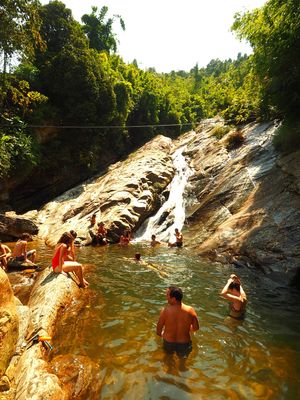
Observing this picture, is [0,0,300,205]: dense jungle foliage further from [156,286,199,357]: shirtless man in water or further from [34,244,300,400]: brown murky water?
Result: [156,286,199,357]: shirtless man in water

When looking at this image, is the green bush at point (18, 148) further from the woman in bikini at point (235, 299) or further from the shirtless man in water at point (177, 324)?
the shirtless man in water at point (177, 324)

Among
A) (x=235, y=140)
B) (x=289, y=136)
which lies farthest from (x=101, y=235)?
(x=235, y=140)

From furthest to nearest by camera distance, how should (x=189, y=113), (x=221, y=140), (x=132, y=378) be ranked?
(x=189, y=113), (x=221, y=140), (x=132, y=378)

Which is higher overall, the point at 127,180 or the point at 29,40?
the point at 29,40

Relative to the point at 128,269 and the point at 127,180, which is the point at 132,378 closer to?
the point at 128,269

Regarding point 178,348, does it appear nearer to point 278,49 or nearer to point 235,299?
point 235,299

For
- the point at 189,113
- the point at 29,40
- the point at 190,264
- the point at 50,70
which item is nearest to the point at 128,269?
the point at 190,264

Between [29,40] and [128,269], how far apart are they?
42.0 ft

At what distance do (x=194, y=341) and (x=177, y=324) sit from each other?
93cm

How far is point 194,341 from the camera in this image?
6590 mm

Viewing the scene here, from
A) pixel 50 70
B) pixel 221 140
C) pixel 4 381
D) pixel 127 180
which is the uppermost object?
pixel 50 70

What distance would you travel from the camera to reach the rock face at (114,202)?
18.5m

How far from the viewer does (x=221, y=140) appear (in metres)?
24.8

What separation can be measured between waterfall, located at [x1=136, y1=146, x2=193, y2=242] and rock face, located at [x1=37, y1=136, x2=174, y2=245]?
50 centimetres
